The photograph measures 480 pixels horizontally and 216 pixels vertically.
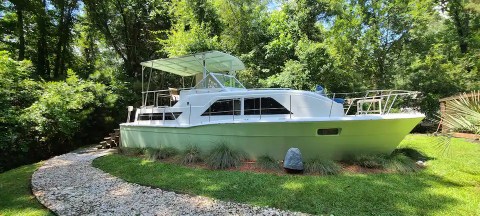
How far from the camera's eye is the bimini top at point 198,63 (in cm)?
941

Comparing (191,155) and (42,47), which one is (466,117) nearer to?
(191,155)

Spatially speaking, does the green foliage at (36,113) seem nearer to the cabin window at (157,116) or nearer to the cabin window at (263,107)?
the cabin window at (157,116)

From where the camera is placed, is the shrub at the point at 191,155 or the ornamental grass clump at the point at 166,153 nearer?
the shrub at the point at 191,155

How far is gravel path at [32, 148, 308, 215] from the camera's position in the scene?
15.5 ft

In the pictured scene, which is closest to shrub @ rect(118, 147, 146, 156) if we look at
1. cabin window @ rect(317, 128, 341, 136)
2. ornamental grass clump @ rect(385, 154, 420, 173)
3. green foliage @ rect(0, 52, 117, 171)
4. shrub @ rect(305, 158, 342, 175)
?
green foliage @ rect(0, 52, 117, 171)

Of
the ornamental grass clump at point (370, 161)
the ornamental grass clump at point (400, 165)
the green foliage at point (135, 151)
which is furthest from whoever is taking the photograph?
the green foliage at point (135, 151)

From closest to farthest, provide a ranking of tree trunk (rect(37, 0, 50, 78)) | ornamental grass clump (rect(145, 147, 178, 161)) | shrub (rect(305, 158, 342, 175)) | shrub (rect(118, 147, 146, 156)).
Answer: shrub (rect(305, 158, 342, 175)) → ornamental grass clump (rect(145, 147, 178, 161)) → shrub (rect(118, 147, 146, 156)) → tree trunk (rect(37, 0, 50, 78))

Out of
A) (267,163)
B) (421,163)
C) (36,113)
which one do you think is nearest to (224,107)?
(267,163)

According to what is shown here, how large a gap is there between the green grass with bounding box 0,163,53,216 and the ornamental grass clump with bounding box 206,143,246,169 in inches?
148

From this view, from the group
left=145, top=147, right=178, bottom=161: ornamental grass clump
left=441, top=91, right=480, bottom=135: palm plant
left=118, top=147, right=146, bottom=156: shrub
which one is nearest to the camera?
left=441, top=91, right=480, bottom=135: palm plant

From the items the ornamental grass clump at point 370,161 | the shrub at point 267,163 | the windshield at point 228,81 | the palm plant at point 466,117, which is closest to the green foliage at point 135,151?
the windshield at point 228,81

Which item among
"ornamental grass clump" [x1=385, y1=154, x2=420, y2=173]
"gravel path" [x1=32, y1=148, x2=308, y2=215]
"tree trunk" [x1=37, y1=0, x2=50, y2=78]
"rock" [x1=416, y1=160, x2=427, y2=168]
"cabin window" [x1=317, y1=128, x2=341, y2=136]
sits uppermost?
"tree trunk" [x1=37, y1=0, x2=50, y2=78]

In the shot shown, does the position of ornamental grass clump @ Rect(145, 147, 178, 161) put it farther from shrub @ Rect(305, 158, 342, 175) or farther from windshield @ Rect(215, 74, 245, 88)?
shrub @ Rect(305, 158, 342, 175)

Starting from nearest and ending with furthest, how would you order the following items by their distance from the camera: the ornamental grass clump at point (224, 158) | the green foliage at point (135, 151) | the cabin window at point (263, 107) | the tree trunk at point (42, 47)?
the ornamental grass clump at point (224, 158)
the cabin window at point (263, 107)
the green foliage at point (135, 151)
the tree trunk at point (42, 47)
